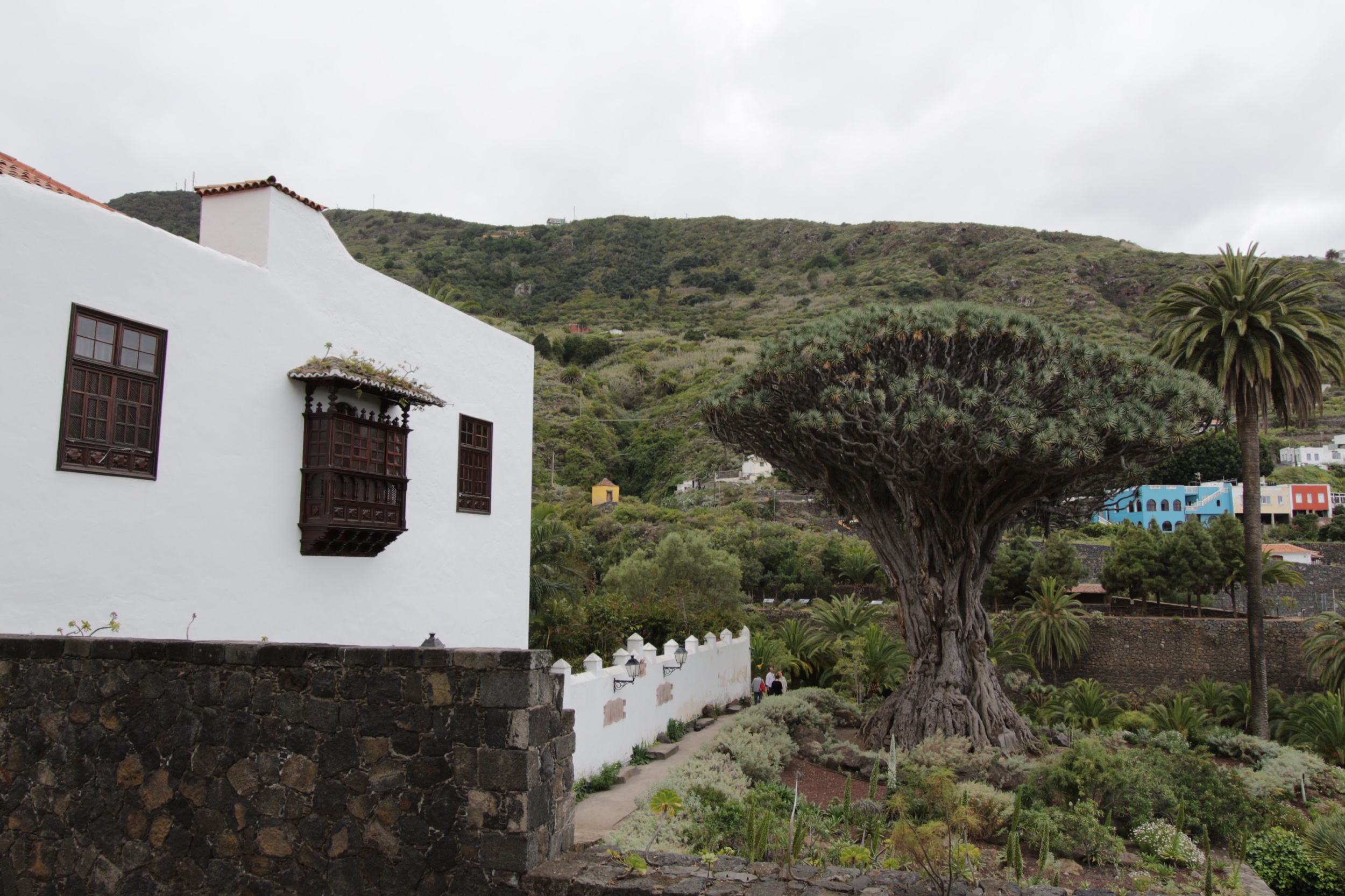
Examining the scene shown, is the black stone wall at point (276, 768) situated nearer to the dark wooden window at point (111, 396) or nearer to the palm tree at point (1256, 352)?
the dark wooden window at point (111, 396)

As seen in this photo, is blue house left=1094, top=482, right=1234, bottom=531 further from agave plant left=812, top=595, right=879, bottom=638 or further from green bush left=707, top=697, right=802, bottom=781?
green bush left=707, top=697, right=802, bottom=781

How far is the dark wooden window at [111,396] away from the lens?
6.96 meters

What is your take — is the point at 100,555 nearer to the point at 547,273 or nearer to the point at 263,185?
the point at 263,185

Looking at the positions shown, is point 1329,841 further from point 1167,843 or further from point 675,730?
point 675,730

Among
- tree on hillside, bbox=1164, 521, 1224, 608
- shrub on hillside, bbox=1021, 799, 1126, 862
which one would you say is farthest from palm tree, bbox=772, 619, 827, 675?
tree on hillside, bbox=1164, 521, 1224, 608

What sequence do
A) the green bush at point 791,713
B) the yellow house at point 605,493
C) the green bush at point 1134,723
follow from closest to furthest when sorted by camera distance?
the green bush at point 791,713
the green bush at point 1134,723
the yellow house at point 605,493

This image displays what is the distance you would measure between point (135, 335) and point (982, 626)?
14.2 meters

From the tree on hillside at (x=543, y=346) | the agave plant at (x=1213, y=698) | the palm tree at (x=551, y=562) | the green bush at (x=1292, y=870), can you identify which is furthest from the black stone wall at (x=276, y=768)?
the tree on hillside at (x=543, y=346)

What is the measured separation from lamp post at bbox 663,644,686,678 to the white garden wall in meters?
0.05

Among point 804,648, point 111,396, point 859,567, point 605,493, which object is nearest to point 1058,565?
point 859,567

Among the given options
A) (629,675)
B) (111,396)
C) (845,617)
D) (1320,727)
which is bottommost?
(1320,727)

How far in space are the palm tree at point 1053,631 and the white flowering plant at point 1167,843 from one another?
53.3 feet

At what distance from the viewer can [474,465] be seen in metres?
12.3

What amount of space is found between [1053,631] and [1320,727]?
8.34 m
